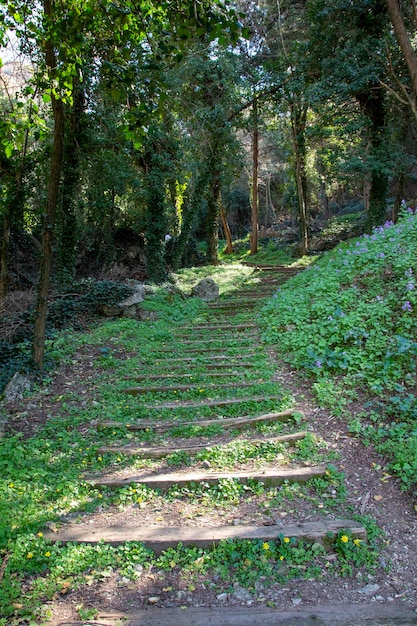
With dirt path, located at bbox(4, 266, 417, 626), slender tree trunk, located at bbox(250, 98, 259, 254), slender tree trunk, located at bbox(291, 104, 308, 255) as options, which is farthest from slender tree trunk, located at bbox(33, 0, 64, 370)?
slender tree trunk, located at bbox(250, 98, 259, 254)

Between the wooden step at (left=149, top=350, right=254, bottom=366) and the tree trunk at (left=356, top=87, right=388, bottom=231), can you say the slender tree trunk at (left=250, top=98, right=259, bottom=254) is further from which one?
the wooden step at (left=149, top=350, right=254, bottom=366)

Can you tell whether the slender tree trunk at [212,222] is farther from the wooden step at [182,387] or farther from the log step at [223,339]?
the wooden step at [182,387]

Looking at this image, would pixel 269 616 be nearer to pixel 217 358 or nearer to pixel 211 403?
pixel 211 403

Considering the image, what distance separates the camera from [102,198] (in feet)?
45.6

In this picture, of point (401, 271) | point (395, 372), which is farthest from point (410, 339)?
point (401, 271)

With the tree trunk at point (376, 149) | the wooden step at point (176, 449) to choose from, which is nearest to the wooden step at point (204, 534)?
the wooden step at point (176, 449)

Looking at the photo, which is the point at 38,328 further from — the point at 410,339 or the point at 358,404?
the point at 410,339

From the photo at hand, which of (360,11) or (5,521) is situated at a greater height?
(360,11)

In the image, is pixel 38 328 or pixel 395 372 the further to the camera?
pixel 38 328

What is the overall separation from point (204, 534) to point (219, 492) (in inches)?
20.4

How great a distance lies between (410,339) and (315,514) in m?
2.53

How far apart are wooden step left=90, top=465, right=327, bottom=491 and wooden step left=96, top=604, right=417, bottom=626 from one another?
1.06 m

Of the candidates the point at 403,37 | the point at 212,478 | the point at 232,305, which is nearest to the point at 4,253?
the point at 232,305

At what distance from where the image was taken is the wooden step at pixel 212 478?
340cm
